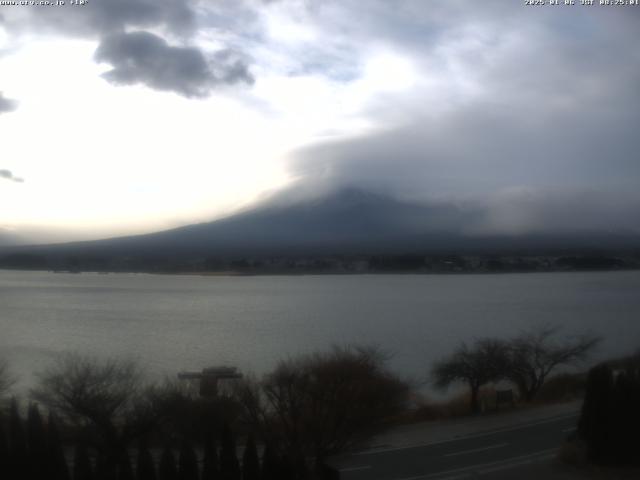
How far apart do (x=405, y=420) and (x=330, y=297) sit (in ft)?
106

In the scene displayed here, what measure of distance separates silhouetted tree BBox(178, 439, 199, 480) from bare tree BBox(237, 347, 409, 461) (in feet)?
4.53

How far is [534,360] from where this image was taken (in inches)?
591

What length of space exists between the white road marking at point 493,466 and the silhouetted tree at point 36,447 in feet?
11.9

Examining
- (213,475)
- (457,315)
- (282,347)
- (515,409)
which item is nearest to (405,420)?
(515,409)

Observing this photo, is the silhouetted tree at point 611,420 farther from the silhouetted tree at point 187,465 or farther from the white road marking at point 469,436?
the silhouetted tree at point 187,465

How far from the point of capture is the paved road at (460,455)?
7.57 metres

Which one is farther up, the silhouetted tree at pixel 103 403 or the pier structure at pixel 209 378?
the silhouetted tree at pixel 103 403

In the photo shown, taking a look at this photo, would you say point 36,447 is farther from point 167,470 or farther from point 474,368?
point 474,368

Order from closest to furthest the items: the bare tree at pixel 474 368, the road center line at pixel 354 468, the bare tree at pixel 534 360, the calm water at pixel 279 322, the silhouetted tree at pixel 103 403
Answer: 1. the silhouetted tree at pixel 103 403
2. the road center line at pixel 354 468
3. the bare tree at pixel 474 368
4. the bare tree at pixel 534 360
5. the calm water at pixel 279 322

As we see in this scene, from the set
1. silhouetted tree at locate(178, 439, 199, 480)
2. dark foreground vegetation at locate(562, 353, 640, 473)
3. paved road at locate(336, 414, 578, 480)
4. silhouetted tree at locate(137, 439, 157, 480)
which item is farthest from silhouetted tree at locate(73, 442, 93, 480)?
dark foreground vegetation at locate(562, 353, 640, 473)

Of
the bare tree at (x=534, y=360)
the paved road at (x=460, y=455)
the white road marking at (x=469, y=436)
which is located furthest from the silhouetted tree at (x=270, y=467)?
the bare tree at (x=534, y=360)

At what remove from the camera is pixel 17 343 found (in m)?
21.0

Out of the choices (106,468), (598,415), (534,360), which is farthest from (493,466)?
(534,360)

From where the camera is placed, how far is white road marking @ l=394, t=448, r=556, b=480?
732cm
